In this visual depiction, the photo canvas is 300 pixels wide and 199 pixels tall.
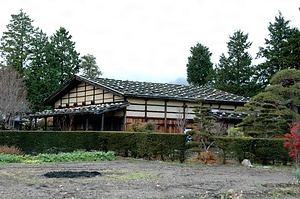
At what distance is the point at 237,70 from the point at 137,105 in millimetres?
22908

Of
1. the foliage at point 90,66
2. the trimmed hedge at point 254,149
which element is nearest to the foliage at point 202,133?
the trimmed hedge at point 254,149

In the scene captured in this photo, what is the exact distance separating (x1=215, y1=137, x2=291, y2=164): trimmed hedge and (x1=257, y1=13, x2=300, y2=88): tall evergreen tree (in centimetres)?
2454

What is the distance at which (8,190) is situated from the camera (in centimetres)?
781

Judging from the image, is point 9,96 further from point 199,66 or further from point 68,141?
point 199,66

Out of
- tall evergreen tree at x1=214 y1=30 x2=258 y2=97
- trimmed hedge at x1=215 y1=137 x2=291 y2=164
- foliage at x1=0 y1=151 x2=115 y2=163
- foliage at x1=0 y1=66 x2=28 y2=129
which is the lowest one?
foliage at x1=0 y1=151 x2=115 y2=163

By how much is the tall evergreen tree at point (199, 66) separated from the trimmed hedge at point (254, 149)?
3610cm

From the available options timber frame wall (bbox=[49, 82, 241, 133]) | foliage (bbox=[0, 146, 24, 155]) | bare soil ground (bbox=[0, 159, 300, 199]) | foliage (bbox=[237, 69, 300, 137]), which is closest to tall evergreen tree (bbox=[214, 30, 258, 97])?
timber frame wall (bbox=[49, 82, 241, 133])

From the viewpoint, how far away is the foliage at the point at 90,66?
56.8m

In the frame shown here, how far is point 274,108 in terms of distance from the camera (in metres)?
21.0

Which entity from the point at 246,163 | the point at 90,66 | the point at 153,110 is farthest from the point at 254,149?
the point at 90,66

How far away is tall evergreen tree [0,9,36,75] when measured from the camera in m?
41.0

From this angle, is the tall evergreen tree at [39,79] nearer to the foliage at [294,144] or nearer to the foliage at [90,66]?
the foliage at [90,66]

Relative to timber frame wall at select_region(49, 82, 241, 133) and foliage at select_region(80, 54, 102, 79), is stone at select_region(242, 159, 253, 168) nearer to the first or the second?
timber frame wall at select_region(49, 82, 241, 133)

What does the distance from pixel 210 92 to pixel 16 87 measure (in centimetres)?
1758
